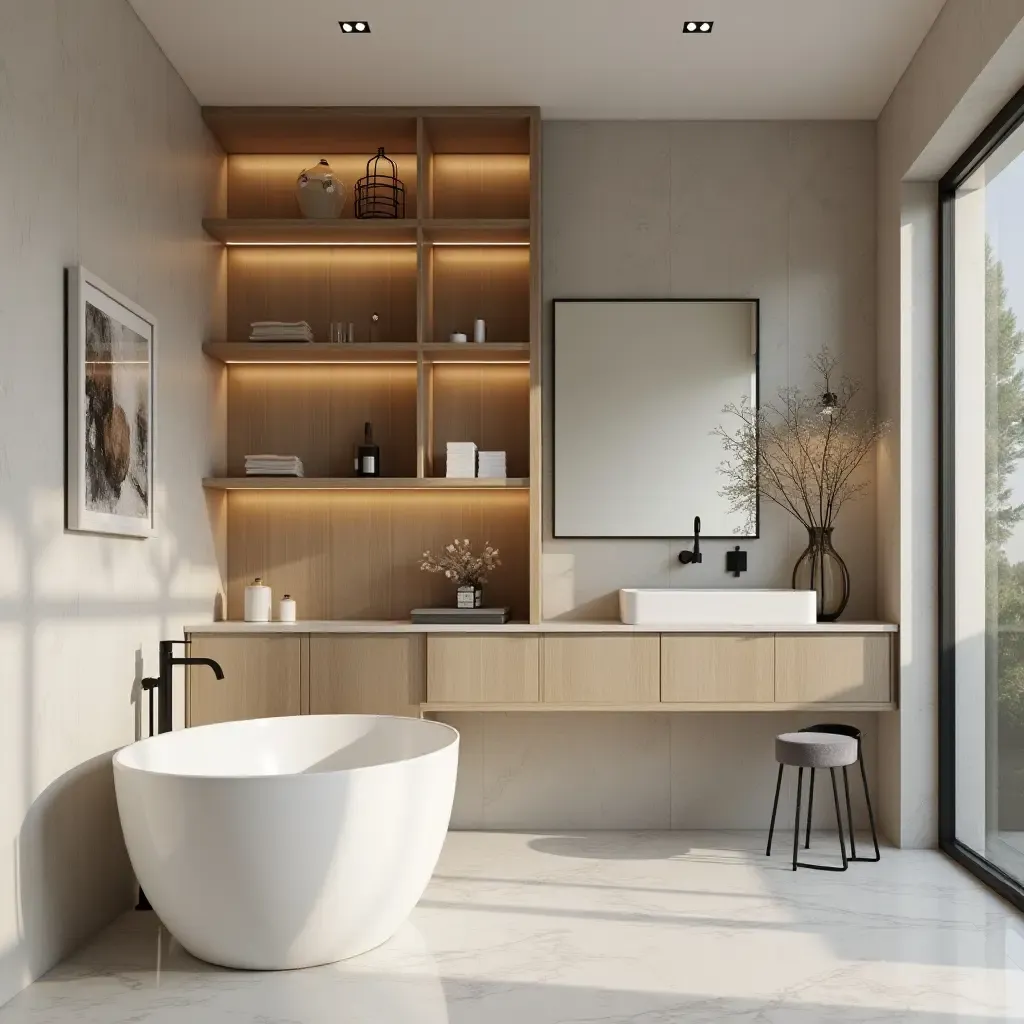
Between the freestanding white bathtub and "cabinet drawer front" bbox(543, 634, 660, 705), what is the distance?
41.5 inches

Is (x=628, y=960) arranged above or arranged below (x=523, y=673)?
below

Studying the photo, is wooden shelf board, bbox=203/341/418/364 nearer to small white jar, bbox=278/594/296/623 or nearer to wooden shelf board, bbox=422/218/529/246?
wooden shelf board, bbox=422/218/529/246

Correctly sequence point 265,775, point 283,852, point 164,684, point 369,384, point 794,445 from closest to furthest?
point 283,852, point 265,775, point 164,684, point 794,445, point 369,384

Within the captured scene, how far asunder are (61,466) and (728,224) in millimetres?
2932

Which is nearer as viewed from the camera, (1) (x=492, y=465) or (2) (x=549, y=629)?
(2) (x=549, y=629)

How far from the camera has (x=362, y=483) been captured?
4.60 metres

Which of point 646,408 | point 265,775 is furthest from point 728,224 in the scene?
point 265,775

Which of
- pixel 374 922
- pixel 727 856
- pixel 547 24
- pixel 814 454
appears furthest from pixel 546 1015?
pixel 547 24

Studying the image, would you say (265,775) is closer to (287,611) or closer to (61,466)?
(61,466)

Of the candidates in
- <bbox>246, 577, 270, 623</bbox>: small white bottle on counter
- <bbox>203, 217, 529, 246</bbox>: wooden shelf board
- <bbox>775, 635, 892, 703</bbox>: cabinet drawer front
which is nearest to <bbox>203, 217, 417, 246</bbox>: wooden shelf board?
<bbox>203, 217, 529, 246</bbox>: wooden shelf board

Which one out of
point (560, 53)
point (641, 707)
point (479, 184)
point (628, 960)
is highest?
point (560, 53)

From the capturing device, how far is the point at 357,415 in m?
4.93

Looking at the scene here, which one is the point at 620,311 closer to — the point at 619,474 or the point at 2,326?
the point at 619,474

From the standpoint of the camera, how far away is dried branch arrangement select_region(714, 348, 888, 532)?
15.7 ft
